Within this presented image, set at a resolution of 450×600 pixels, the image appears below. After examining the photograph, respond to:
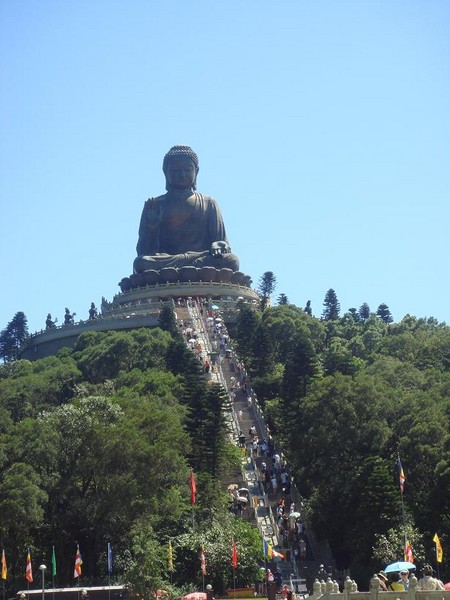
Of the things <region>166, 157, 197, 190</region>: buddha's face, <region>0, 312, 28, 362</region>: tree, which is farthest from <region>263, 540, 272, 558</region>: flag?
<region>0, 312, 28, 362</region>: tree

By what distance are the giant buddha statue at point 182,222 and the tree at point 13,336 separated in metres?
12.4

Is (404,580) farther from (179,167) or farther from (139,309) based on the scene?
(179,167)

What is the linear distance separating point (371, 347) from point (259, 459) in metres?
24.6

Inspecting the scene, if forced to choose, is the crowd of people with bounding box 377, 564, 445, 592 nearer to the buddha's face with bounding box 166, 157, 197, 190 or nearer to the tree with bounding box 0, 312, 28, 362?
the buddha's face with bounding box 166, 157, 197, 190

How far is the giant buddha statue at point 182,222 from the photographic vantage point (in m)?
73.1

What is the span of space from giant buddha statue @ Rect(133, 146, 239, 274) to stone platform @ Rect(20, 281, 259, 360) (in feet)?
6.72

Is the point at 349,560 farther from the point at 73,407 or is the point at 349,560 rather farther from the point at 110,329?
the point at 110,329

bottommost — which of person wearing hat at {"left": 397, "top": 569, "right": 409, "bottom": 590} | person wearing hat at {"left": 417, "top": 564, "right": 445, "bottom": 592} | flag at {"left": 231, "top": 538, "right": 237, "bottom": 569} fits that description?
person wearing hat at {"left": 417, "top": 564, "right": 445, "bottom": 592}

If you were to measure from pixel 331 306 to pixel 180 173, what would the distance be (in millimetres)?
13898

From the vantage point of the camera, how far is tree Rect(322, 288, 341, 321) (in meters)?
81.2

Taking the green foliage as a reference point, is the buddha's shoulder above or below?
above

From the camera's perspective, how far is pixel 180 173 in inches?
2926

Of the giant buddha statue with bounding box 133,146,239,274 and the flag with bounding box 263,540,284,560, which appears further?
the giant buddha statue with bounding box 133,146,239,274

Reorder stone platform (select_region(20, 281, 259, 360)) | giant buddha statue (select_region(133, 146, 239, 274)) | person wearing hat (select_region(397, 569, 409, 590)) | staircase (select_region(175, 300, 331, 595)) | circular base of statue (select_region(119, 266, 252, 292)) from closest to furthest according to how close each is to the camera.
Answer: person wearing hat (select_region(397, 569, 409, 590))
staircase (select_region(175, 300, 331, 595))
stone platform (select_region(20, 281, 259, 360))
circular base of statue (select_region(119, 266, 252, 292))
giant buddha statue (select_region(133, 146, 239, 274))
